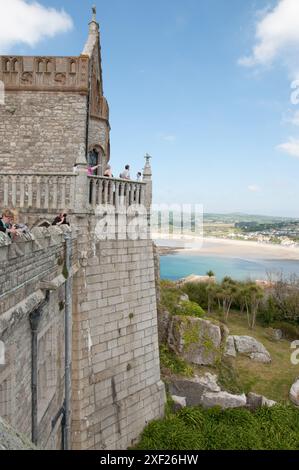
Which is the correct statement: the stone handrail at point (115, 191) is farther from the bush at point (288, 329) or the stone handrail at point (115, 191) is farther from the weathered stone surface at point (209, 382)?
the bush at point (288, 329)

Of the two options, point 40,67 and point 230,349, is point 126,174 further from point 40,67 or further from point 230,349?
point 230,349

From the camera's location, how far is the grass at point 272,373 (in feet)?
Result: 50.5

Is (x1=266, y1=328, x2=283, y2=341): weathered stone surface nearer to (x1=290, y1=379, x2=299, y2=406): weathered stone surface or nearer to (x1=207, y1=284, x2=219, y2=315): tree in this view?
(x1=207, y1=284, x2=219, y2=315): tree

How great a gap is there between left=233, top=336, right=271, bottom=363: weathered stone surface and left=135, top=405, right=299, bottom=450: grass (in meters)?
6.43

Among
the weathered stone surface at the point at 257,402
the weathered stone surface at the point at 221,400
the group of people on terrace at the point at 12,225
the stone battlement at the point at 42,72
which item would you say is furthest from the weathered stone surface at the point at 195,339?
the stone battlement at the point at 42,72

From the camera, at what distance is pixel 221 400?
12.4 meters

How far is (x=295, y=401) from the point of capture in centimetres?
1438

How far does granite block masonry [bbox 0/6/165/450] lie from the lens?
5.18 meters

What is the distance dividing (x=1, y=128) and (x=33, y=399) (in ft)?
30.0

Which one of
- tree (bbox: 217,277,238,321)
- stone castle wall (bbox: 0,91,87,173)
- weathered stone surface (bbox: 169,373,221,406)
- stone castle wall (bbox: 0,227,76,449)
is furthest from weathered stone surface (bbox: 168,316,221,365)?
tree (bbox: 217,277,238,321)

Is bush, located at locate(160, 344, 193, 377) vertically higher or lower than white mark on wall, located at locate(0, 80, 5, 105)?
lower

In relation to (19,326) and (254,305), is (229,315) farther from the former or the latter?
(19,326)

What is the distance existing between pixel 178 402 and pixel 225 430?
5.61 ft

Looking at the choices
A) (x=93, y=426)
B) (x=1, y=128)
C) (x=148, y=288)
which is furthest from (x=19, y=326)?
(x=1, y=128)
